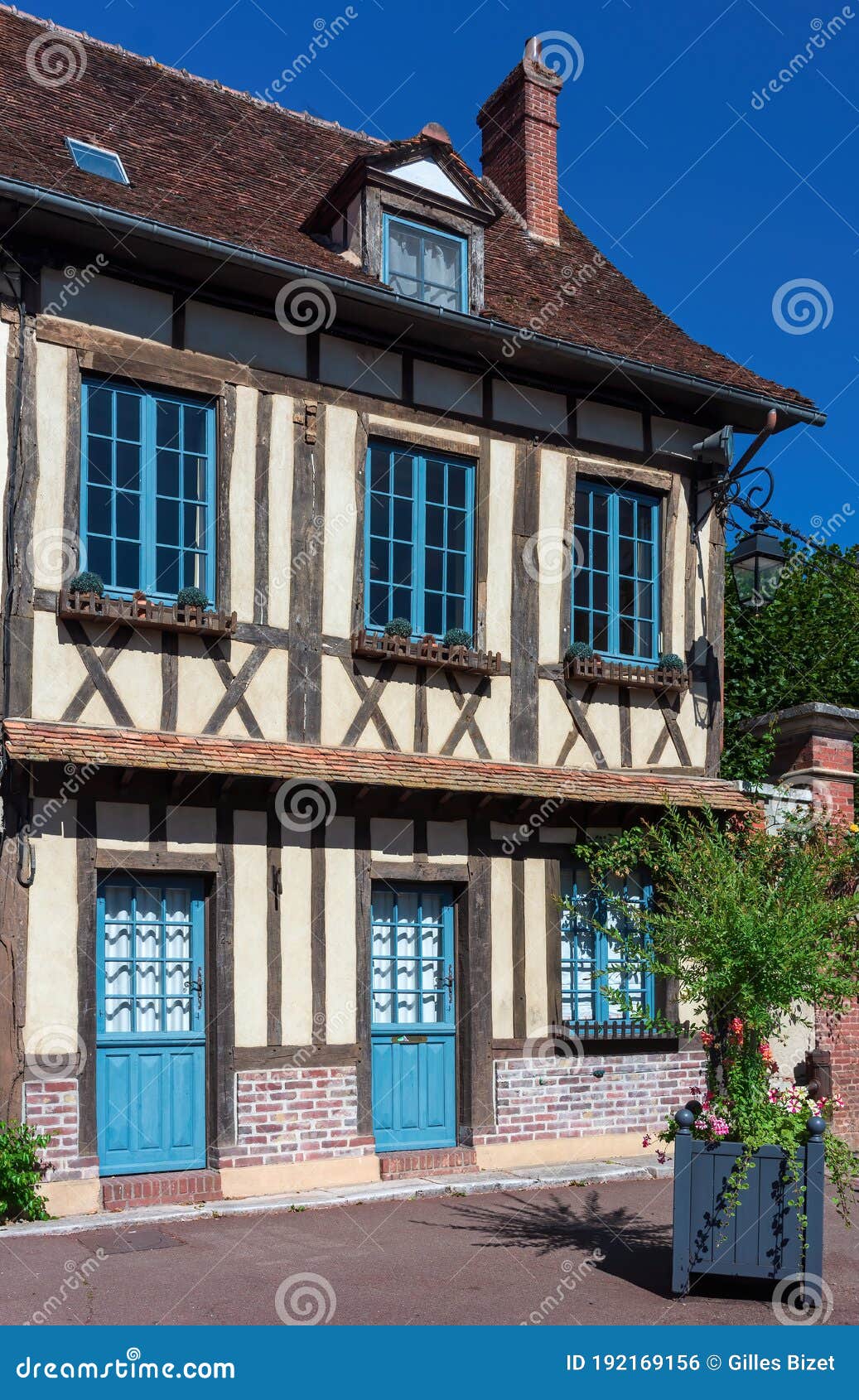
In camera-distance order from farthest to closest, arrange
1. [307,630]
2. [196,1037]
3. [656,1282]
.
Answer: [307,630]
[196,1037]
[656,1282]

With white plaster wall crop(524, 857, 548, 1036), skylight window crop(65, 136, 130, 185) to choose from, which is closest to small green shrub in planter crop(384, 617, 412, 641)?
white plaster wall crop(524, 857, 548, 1036)

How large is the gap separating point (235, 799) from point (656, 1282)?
13.2ft

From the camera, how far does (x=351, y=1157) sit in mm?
9531

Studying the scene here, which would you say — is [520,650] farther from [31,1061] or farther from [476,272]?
[31,1061]

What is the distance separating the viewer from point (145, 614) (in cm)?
905

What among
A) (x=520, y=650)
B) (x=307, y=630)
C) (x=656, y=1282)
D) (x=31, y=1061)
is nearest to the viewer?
(x=656, y=1282)

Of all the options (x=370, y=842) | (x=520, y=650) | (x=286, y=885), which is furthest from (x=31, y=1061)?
(x=520, y=650)

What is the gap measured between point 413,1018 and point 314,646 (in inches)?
105

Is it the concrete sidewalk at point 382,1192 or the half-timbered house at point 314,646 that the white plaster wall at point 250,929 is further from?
the concrete sidewalk at point 382,1192

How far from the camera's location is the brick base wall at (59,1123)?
8375mm

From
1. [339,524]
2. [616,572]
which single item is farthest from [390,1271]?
[616,572]

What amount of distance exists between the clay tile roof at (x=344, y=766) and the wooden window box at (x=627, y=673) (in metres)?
0.68

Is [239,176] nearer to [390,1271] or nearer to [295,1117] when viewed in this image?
[295,1117]

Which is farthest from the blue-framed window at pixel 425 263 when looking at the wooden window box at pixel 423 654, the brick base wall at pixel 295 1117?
the brick base wall at pixel 295 1117
